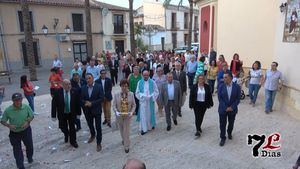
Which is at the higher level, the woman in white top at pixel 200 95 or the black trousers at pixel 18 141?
the woman in white top at pixel 200 95

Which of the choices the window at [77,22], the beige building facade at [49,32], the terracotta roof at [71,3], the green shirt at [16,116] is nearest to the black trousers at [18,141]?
the green shirt at [16,116]

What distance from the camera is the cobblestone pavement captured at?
5.35 metres

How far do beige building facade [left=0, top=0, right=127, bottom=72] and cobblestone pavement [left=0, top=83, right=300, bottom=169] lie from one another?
1754 centimetres

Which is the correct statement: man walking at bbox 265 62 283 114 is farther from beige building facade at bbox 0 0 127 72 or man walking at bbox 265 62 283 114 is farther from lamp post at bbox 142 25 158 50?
lamp post at bbox 142 25 158 50

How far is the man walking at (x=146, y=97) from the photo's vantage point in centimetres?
675

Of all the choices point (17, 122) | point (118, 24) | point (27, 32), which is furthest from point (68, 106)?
point (118, 24)

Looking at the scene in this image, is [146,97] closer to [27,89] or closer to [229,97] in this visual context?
[229,97]

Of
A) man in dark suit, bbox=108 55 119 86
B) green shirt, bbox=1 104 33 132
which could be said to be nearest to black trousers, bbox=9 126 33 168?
green shirt, bbox=1 104 33 132

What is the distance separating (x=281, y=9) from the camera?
8477 millimetres

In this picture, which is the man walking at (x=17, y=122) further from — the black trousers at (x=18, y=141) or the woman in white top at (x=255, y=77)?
the woman in white top at (x=255, y=77)

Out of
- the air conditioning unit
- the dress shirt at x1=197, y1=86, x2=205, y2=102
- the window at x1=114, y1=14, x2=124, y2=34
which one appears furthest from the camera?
the window at x1=114, y1=14, x2=124, y2=34

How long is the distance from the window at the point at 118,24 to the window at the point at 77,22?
4107 mm

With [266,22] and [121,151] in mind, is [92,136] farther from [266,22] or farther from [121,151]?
[266,22]

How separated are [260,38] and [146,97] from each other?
698 cm
